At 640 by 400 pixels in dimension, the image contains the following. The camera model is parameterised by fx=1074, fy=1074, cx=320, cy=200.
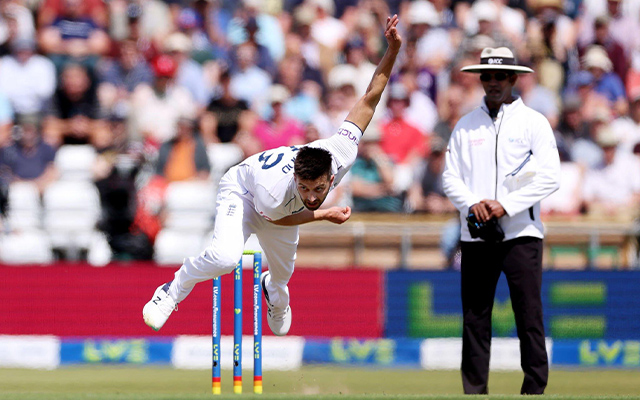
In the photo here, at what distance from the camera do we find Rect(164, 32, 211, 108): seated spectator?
1149cm

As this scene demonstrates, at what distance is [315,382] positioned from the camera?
7.20m

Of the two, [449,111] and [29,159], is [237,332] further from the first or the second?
[449,111]

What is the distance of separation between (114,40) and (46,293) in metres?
3.94

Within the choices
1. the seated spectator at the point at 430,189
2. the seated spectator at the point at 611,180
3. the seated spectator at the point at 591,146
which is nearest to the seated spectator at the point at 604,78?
the seated spectator at the point at 591,146

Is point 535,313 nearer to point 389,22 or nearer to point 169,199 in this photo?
point 389,22

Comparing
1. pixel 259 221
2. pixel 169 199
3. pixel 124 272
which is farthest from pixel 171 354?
pixel 259 221

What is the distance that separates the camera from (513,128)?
257 inches

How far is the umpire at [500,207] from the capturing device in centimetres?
636

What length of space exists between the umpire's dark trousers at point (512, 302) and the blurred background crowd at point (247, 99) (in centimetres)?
295

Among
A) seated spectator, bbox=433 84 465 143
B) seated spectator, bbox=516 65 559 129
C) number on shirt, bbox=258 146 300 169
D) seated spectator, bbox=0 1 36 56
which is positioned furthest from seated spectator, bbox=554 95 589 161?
seated spectator, bbox=0 1 36 56

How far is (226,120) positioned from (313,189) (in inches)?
205

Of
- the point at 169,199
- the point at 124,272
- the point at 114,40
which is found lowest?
the point at 124,272

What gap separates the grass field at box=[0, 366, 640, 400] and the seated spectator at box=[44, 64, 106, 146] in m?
3.32

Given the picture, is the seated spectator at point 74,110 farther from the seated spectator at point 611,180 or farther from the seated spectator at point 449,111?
the seated spectator at point 611,180
